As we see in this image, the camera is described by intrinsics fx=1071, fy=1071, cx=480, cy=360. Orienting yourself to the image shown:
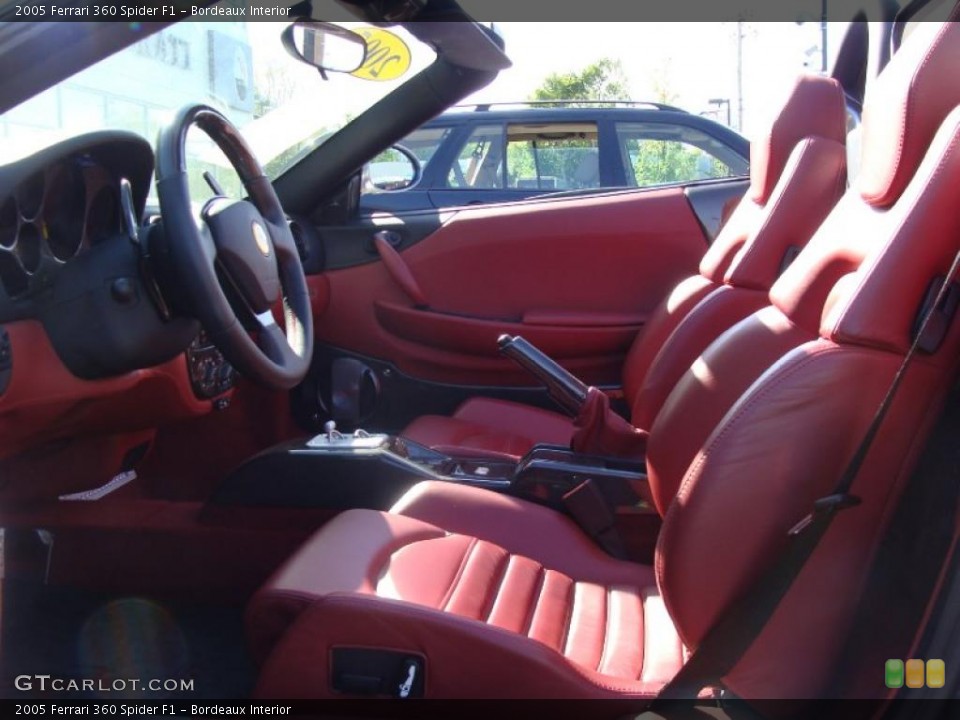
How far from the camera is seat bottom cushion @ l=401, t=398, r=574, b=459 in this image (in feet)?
8.43

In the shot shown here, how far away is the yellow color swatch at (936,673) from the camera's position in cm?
119

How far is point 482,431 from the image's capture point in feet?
8.98

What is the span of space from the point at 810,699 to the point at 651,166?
3235mm

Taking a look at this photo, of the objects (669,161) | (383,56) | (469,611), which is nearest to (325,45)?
(383,56)

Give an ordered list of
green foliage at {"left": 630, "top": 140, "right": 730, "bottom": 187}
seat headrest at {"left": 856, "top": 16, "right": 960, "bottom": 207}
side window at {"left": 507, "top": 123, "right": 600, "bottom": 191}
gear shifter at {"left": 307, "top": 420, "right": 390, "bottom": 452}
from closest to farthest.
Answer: seat headrest at {"left": 856, "top": 16, "right": 960, "bottom": 207}
gear shifter at {"left": 307, "top": 420, "right": 390, "bottom": 452}
green foliage at {"left": 630, "top": 140, "right": 730, "bottom": 187}
side window at {"left": 507, "top": 123, "right": 600, "bottom": 191}

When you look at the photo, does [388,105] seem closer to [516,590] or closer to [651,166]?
[516,590]

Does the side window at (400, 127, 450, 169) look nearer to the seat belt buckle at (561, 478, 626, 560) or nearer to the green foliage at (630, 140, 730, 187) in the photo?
the green foliage at (630, 140, 730, 187)

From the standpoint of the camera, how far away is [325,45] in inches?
98.6

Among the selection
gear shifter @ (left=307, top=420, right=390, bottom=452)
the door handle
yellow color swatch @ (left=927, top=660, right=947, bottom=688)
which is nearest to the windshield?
the door handle

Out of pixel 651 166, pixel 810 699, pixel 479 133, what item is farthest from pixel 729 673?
pixel 479 133

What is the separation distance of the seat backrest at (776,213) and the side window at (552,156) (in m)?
1.79

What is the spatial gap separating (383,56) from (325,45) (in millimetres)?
168

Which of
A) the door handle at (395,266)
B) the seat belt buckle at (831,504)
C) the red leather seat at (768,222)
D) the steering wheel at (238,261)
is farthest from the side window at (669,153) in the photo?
the seat belt buckle at (831,504)

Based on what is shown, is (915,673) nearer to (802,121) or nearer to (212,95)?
(802,121)
